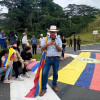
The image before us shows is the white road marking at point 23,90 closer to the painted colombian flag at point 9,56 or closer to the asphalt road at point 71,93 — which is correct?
the asphalt road at point 71,93

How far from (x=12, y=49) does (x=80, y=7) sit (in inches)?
2148

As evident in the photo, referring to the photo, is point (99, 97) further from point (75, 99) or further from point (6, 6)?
point (6, 6)

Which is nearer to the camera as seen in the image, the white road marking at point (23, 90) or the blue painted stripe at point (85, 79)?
the white road marking at point (23, 90)

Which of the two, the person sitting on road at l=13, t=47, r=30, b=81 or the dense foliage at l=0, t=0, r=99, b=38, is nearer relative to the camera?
the person sitting on road at l=13, t=47, r=30, b=81

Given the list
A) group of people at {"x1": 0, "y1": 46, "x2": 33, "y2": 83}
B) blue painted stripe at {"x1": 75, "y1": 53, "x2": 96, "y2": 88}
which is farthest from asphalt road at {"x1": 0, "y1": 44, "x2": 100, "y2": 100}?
group of people at {"x1": 0, "y1": 46, "x2": 33, "y2": 83}

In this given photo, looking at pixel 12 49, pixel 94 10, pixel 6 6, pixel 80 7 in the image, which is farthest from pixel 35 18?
pixel 12 49

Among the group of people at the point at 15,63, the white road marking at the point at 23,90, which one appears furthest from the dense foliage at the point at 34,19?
the white road marking at the point at 23,90

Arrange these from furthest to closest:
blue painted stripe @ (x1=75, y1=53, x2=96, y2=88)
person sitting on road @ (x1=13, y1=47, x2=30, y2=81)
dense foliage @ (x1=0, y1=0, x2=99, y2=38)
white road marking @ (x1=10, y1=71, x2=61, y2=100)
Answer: dense foliage @ (x1=0, y1=0, x2=99, y2=38) → person sitting on road @ (x1=13, y1=47, x2=30, y2=81) → blue painted stripe @ (x1=75, y1=53, x2=96, y2=88) → white road marking @ (x1=10, y1=71, x2=61, y2=100)

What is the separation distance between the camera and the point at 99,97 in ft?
10.8

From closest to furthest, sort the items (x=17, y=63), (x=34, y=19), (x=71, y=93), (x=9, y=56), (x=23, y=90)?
(x=71, y=93), (x=23, y=90), (x=9, y=56), (x=17, y=63), (x=34, y=19)

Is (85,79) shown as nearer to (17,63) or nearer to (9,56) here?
(17,63)

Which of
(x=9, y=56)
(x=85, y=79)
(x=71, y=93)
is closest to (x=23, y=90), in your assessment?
(x=9, y=56)

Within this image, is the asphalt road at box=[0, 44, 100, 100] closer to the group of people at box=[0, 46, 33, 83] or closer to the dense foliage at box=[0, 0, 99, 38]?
the group of people at box=[0, 46, 33, 83]

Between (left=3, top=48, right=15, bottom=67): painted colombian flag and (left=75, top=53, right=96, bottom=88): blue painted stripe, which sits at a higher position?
(left=3, top=48, right=15, bottom=67): painted colombian flag
